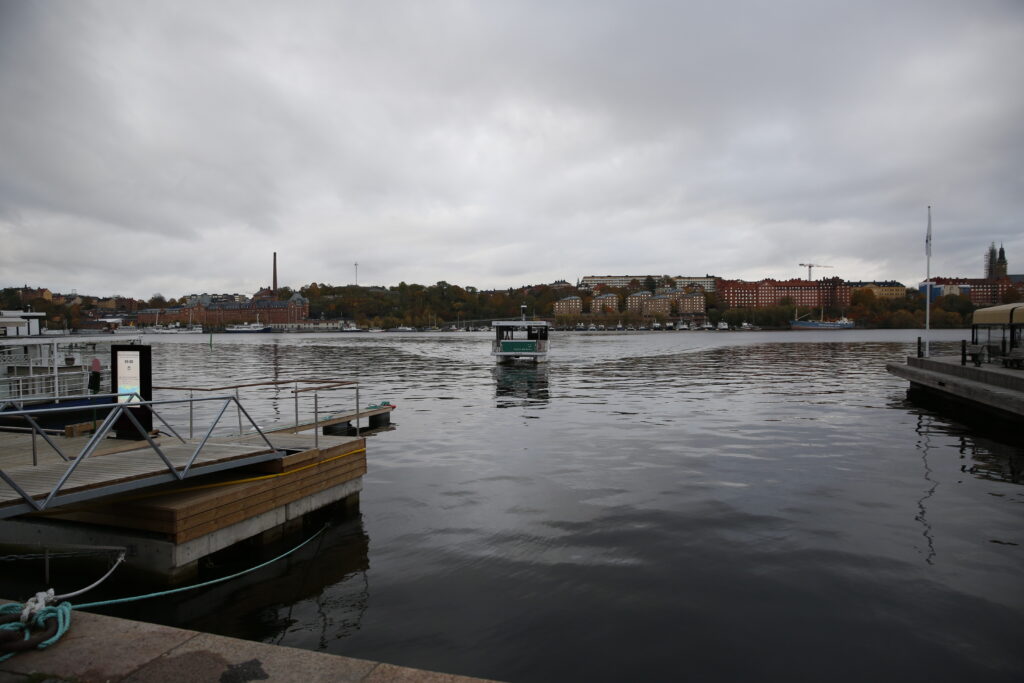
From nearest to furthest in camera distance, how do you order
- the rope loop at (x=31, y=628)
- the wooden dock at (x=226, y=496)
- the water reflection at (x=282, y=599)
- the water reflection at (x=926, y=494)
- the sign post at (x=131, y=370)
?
1. the rope loop at (x=31, y=628)
2. the water reflection at (x=282, y=599)
3. the wooden dock at (x=226, y=496)
4. the water reflection at (x=926, y=494)
5. the sign post at (x=131, y=370)

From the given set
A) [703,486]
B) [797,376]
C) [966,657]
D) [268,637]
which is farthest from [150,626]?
[797,376]

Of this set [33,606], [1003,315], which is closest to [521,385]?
[1003,315]

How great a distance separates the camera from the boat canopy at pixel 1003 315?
28000 mm

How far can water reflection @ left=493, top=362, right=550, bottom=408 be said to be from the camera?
102 ft

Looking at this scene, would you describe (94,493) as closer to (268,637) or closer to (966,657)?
(268,637)

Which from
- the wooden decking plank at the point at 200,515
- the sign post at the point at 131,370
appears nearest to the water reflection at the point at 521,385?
the sign post at the point at 131,370

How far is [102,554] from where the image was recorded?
8.88 m

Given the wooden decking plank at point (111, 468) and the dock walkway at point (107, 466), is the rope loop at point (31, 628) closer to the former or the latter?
the dock walkway at point (107, 466)

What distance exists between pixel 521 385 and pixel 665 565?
2941 centimetres

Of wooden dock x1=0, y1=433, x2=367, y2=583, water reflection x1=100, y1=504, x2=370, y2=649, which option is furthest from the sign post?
water reflection x1=100, y1=504, x2=370, y2=649

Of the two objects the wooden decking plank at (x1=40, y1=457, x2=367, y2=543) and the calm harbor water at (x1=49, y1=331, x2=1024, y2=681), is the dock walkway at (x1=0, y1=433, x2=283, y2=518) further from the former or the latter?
Answer: the calm harbor water at (x1=49, y1=331, x2=1024, y2=681)

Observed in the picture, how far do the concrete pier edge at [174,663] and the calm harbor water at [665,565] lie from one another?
6.47 feet

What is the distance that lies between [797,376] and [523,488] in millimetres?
36162

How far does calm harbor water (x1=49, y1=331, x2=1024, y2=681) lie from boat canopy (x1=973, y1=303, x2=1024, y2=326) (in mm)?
11354
